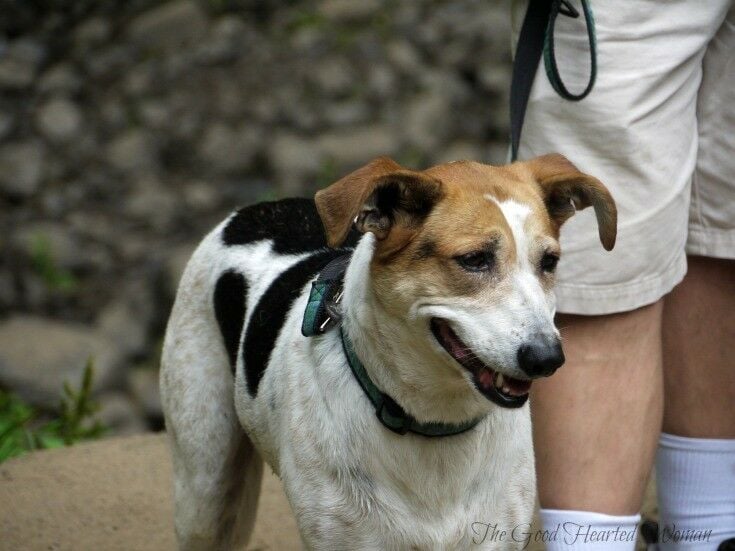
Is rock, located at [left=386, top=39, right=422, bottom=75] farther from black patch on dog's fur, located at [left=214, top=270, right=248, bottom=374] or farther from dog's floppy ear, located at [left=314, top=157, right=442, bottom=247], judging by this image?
dog's floppy ear, located at [left=314, top=157, right=442, bottom=247]

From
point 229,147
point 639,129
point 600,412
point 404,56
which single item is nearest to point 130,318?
point 229,147

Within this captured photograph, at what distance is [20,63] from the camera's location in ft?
26.3

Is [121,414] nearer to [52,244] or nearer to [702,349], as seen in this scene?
[52,244]

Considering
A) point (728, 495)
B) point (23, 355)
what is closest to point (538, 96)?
point (728, 495)

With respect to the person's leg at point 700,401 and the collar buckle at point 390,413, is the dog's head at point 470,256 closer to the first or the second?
the collar buckle at point 390,413

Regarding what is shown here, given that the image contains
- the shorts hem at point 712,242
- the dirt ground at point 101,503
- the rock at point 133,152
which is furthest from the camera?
the rock at point 133,152

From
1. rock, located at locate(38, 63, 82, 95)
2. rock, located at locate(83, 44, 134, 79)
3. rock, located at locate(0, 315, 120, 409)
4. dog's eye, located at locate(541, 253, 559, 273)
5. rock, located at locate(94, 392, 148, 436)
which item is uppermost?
dog's eye, located at locate(541, 253, 559, 273)

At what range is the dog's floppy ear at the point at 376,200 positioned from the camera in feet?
9.51

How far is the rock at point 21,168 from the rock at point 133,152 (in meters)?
0.42

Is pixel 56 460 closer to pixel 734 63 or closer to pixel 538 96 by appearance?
pixel 538 96

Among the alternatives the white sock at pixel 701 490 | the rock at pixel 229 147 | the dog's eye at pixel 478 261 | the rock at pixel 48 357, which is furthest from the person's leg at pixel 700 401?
the rock at pixel 229 147

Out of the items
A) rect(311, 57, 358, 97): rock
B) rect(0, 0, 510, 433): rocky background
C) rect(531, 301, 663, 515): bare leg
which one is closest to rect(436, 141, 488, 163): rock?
rect(0, 0, 510, 433): rocky background

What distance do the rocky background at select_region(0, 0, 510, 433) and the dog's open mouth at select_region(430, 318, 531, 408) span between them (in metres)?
4.02

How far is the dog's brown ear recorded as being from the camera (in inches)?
125
